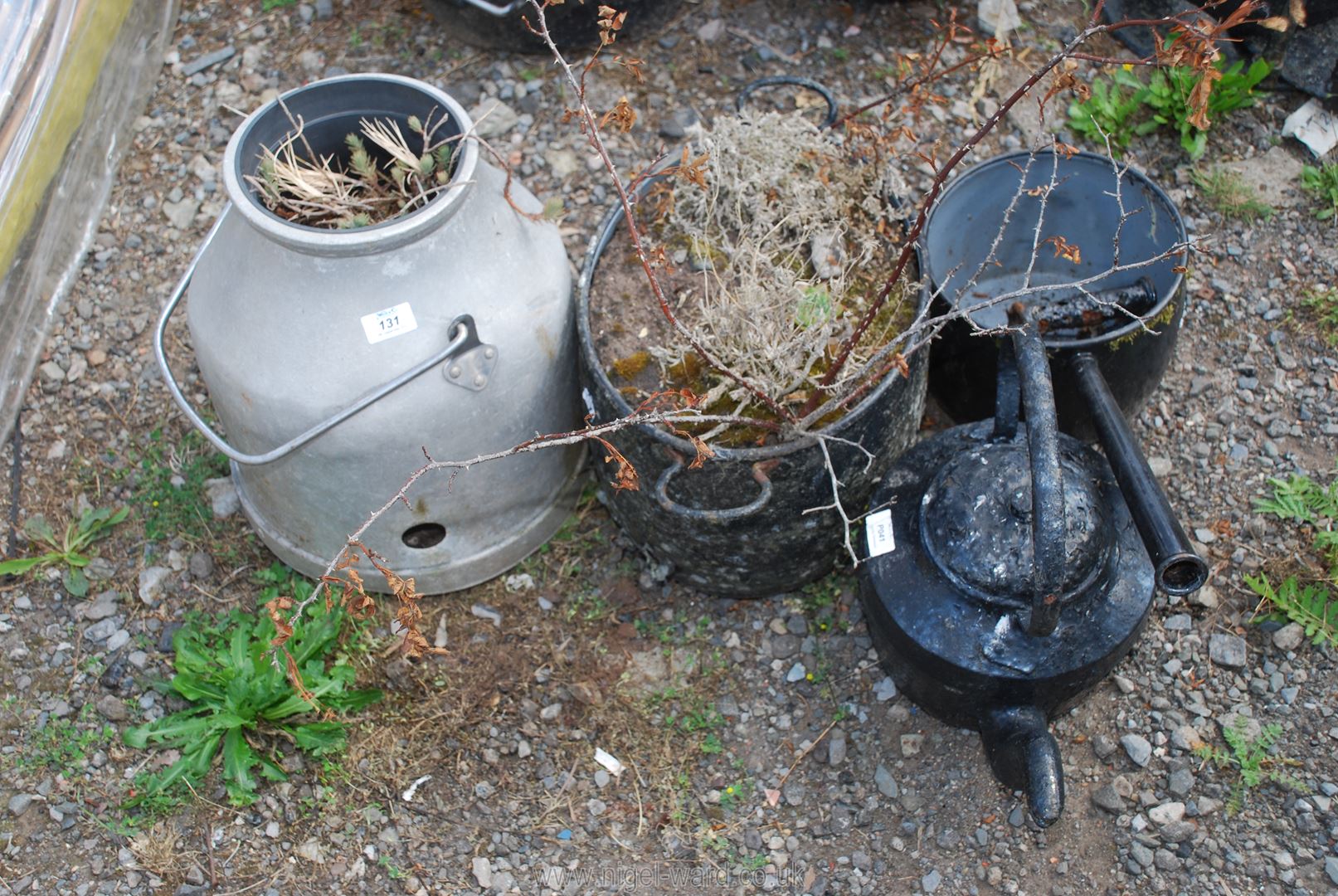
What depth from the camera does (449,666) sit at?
2779 mm

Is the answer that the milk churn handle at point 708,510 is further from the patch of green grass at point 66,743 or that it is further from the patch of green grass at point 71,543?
the patch of green grass at point 71,543

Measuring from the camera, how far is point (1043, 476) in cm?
184

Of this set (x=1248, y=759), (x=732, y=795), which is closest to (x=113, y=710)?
(x=732, y=795)

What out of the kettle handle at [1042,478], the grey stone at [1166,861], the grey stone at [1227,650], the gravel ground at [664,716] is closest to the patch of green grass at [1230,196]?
the gravel ground at [664,716]

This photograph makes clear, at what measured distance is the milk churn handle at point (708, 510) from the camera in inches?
90.9

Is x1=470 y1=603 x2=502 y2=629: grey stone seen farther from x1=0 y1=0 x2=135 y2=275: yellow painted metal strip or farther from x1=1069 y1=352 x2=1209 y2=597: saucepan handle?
x1=0 y1=0 x2=135 y2=275: yellow painted metal strip

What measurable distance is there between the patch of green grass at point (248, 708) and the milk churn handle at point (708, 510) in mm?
849

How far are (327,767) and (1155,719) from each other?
1819 mm

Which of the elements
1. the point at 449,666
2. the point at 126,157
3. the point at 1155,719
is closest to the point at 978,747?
the point at 1155,719

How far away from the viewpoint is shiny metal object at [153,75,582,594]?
2295mm

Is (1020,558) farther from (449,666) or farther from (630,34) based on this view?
(630,34)

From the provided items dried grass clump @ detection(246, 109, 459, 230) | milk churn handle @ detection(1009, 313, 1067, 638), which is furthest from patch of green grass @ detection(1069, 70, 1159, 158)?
dried grass clump @ detection(246, 109, 459, 230)

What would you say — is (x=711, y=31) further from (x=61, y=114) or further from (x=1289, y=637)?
(x=1289, y=637)

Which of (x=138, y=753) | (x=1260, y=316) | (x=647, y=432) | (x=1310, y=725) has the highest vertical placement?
(x=647, y=432)
